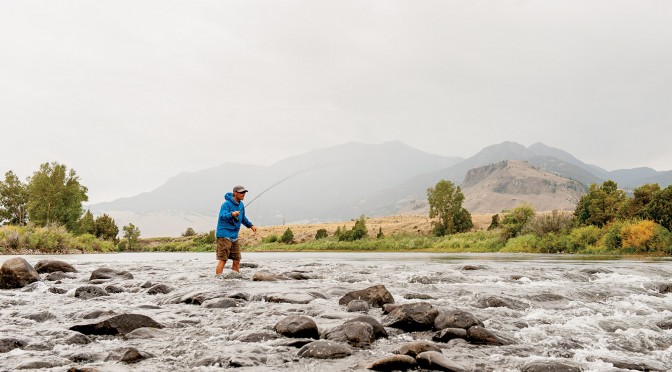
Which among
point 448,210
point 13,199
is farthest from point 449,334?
point 13,199

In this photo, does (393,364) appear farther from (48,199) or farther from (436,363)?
(48,199)

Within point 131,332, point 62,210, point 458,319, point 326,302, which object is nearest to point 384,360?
point 458,319

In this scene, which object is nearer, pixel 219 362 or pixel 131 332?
pixel 219 362

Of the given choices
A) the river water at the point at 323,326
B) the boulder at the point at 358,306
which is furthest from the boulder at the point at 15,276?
the boulder at the point at 358,306

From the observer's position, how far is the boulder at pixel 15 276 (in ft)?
40.3

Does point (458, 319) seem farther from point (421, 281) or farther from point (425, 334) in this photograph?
point (421, 281)

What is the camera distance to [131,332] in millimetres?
6633

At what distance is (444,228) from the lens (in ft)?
215

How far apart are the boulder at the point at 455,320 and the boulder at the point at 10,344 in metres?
5.69

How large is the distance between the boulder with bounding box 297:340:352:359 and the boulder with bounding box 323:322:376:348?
38 centimetres

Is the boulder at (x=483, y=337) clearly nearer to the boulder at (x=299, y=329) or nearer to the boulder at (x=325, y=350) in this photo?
the boulder at (x=325, y=350)

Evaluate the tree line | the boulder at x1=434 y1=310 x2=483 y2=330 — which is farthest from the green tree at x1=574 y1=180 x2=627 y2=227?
the tree line

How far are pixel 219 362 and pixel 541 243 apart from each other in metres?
44.1

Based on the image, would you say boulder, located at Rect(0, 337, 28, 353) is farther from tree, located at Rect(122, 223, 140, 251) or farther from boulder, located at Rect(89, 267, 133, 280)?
tree, located at Rect(122, 223, 140, 251)
